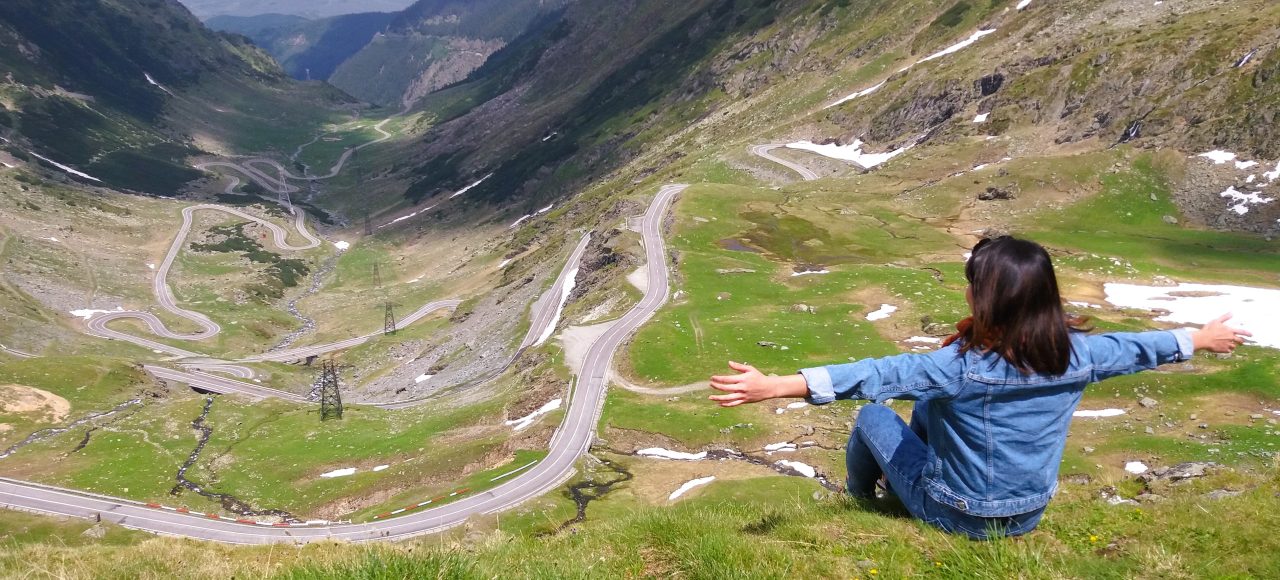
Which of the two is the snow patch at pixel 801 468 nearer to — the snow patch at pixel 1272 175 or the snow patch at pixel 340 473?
the snow patch at pixel 340 473

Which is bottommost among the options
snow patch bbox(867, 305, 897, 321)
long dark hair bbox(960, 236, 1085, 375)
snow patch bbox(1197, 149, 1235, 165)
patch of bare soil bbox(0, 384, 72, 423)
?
patch of bare soil bbox(0, 384, 72, 423)

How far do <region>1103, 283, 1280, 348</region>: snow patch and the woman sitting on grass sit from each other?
58.1 m

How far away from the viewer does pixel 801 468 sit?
44.3 metres

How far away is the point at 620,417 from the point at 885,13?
176155 mm

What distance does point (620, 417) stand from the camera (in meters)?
57.7

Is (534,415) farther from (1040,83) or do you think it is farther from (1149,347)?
(1040,83)

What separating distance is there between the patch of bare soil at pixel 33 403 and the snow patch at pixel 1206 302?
122 metres

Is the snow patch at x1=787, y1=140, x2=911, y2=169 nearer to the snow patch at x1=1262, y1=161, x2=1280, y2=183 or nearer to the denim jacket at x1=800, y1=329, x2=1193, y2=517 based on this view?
the snow patch at x1=1262, y1=161, x2=1280, y2=183

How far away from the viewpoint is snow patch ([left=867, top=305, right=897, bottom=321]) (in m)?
67.8

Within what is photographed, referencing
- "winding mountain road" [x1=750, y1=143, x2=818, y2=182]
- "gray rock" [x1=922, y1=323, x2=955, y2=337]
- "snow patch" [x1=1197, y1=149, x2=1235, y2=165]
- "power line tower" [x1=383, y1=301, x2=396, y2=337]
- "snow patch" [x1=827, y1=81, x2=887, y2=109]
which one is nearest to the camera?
"gray rock" [x1=922, y1=323, x2=955, y2=337]

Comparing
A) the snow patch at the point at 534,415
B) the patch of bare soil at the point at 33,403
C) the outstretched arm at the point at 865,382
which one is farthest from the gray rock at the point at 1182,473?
the patch of bare soil at the point at 33,403

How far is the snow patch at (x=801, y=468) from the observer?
143 ft

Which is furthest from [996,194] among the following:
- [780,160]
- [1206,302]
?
[780,160]

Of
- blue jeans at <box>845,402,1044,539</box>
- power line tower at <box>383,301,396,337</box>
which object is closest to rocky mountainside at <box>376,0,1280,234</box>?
power line tower at <box>383,301,396,337</box>
